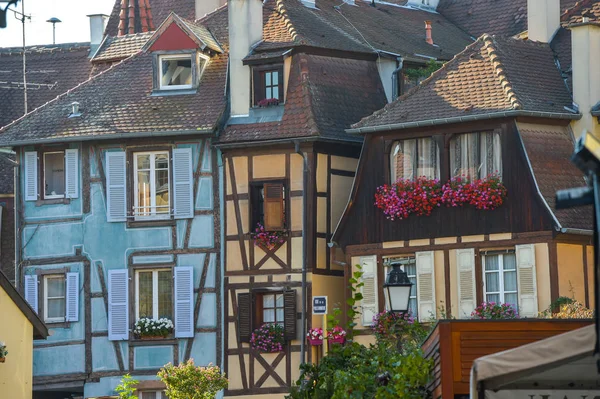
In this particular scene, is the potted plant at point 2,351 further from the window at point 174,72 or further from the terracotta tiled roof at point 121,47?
the terracotta tiled roof at point 121,47

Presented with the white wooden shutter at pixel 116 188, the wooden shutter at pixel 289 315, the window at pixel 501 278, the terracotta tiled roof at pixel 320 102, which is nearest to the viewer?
the window at pixel 501 278

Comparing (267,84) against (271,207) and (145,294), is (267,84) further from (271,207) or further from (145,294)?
(145,294)

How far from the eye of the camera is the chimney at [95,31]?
43.3m

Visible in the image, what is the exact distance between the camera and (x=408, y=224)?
1332 inches

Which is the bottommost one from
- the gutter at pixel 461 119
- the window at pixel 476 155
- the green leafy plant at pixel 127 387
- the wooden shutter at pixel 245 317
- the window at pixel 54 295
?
the green leafy plant at pixel 127 387

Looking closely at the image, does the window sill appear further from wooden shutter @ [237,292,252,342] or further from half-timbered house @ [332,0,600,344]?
half-timbered house @ [332,0,600,344]

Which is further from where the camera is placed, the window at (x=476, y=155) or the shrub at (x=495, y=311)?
the window at (x=476, y=155)

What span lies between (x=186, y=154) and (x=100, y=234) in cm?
257

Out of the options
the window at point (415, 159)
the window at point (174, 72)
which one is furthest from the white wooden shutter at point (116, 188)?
the window at point (415, 159)

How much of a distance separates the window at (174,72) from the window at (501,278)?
29.7ft

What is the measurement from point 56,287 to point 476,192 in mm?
10237

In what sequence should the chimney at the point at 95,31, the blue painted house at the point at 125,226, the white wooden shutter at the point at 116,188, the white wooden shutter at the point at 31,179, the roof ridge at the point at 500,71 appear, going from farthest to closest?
the chimney at the point at 95,31, the white wooden shutter at the point at 31,179, the white wooden shutter at the point at 116,188, the blue painted house at the point at 125,226, the roof ridge at the point at 500,71

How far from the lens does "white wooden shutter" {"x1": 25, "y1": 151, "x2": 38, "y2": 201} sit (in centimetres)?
3769

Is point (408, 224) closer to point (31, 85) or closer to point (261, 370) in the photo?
point (261, 370)
